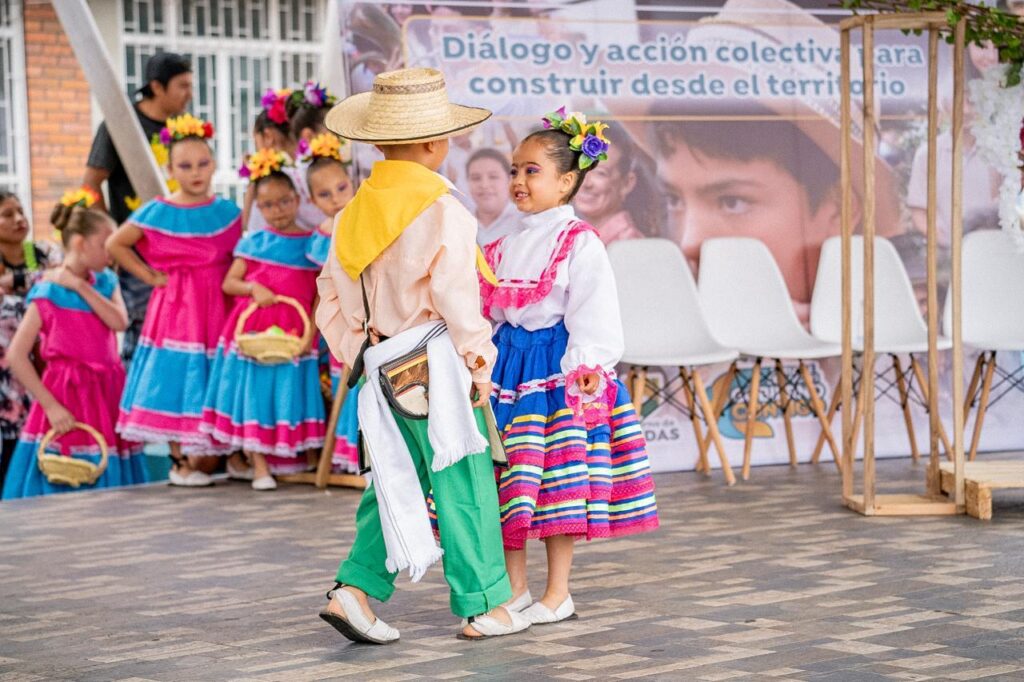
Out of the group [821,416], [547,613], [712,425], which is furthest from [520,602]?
[821,416]

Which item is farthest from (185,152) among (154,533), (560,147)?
(560,147)

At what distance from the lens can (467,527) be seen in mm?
3479

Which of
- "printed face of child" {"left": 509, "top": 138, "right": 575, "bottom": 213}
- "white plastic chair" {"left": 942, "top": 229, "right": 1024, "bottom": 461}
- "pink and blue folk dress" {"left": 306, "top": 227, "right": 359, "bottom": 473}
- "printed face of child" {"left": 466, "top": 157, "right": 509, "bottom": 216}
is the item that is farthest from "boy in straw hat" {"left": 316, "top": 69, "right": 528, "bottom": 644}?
"white plastic chair" {"left": 942, "top": 229, "right": 1024, "bottom": 461}

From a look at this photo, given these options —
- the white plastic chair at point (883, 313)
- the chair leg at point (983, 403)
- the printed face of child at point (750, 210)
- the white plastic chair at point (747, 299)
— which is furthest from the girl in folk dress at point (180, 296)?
the chair leg at point (983, 403)

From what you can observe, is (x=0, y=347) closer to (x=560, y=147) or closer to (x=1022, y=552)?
(x=560, y=147)

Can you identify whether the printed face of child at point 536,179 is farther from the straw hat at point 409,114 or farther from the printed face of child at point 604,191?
the printed face of child at point 604,191

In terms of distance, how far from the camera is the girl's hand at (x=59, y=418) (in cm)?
655

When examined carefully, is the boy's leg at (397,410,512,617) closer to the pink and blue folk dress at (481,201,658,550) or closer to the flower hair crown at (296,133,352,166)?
the pink and blue folk dress at (481,201,658,550)

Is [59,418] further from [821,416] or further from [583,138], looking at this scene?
[583,138]

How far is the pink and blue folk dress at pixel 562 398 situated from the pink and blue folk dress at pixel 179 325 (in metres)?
2.91

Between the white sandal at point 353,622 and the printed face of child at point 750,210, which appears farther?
the printed face of child at point 750,210

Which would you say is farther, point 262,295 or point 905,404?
point 905,404

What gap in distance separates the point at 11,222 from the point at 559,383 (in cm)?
431

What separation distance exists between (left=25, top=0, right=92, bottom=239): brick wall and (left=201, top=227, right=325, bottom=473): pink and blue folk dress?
20.4 feet
